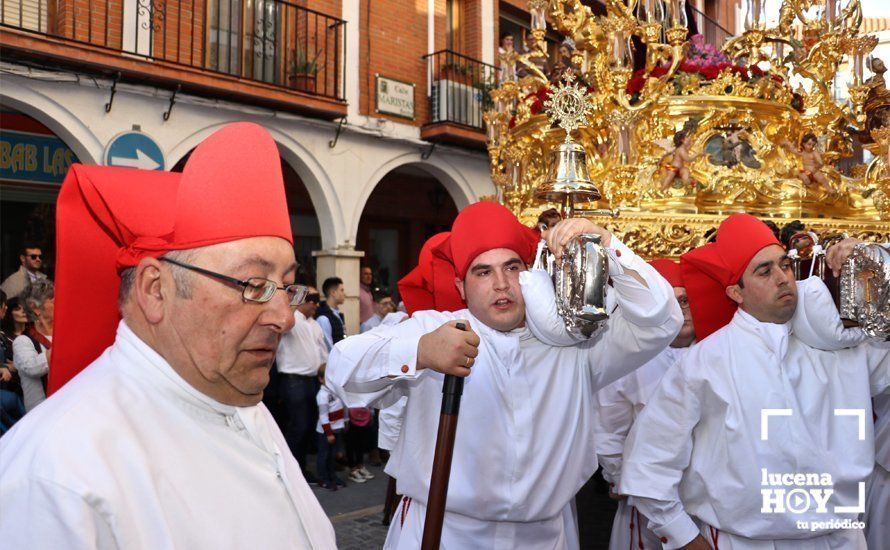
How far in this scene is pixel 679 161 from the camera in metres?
4.66

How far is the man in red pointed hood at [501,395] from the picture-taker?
8.39 feet

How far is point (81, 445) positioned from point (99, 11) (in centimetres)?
916

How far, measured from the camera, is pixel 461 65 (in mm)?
12953

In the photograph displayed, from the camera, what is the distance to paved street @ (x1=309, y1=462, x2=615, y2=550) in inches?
205

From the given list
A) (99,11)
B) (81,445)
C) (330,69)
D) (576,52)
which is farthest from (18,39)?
(81,445)

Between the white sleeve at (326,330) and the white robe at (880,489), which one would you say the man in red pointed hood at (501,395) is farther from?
the white sleeve at (326,330)

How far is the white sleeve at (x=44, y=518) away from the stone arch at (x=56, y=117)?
8.14 meters

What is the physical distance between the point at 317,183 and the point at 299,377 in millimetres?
5012

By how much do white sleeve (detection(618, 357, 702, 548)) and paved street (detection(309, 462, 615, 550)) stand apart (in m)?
2.52

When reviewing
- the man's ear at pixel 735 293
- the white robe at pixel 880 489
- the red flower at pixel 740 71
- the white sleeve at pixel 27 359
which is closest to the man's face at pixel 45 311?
the white sleeve at pixel 27 359

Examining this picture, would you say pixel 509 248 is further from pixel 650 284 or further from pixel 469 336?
pixel 469 336

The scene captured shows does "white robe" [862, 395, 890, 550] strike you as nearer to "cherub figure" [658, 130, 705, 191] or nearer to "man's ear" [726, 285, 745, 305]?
"man's ear" [726, 285, 745, 305]

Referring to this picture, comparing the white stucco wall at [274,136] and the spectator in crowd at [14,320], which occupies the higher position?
the white stucco wall at [274,136]

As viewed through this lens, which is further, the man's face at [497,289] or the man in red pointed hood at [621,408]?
the man in red pointed hood at [621,408]
